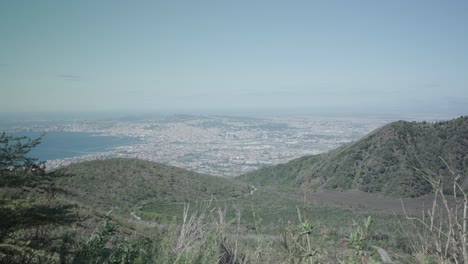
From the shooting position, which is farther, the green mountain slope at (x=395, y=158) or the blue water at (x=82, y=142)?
the blue water at (x=82, y=142)

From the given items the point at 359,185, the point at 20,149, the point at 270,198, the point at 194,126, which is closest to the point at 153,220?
the point at 270,198

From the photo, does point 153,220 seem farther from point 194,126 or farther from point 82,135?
point 194,126

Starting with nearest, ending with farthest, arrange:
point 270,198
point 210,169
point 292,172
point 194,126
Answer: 1. point 270,198
2. point 210,169
3. point 292,172
4. point 194,126

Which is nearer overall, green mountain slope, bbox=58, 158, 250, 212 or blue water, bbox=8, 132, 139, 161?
green mountain slope, bbox=58, 158, 250, 212

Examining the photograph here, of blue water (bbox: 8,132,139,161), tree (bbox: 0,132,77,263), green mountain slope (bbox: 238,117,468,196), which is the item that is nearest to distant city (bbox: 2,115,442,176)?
blue water (bbox: 8,132,139,161)

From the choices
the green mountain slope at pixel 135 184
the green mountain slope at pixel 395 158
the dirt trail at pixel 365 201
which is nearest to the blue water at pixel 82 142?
the green mountain slope at pixel 135 184

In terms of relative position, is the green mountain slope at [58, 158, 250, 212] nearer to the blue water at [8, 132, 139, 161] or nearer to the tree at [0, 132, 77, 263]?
the blue water at [8, 132, 139, 161]

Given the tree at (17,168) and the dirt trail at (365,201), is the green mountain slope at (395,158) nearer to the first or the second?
the dirt trail at (365,201)
